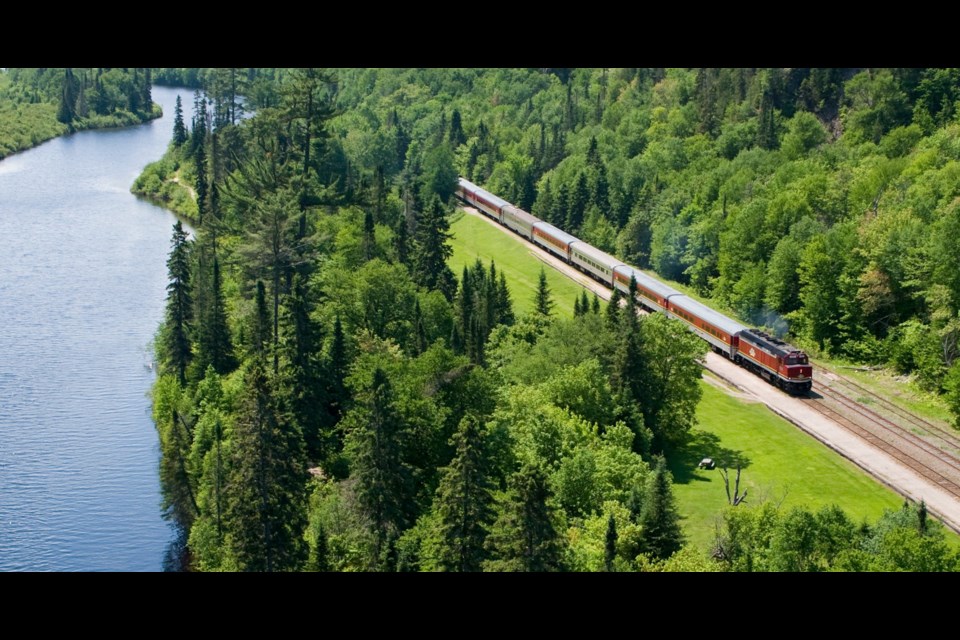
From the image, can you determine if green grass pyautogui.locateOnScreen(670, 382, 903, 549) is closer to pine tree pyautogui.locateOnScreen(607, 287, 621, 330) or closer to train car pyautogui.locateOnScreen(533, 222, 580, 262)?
pine tree pyautogui.locateOnScreen(607, 287, 621, 330)

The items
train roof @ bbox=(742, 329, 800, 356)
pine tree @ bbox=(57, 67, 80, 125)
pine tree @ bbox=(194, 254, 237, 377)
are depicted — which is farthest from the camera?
pine tree @ bbox=(57, 67, 80, 125)

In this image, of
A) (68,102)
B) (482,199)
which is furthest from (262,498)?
(68,102)

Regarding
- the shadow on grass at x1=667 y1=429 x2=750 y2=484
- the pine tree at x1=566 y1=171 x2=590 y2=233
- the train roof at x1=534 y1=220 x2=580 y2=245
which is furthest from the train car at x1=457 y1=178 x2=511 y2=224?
the shadow on grass at x1=667 y1=429 x2=750 y2=484

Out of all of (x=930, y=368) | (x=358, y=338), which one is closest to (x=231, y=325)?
(x=358, y=338)

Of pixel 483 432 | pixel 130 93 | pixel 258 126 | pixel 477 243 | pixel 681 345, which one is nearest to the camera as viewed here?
pixel 483 432

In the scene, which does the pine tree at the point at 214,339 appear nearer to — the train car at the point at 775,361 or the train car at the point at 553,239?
the train car at the point at 775,361
